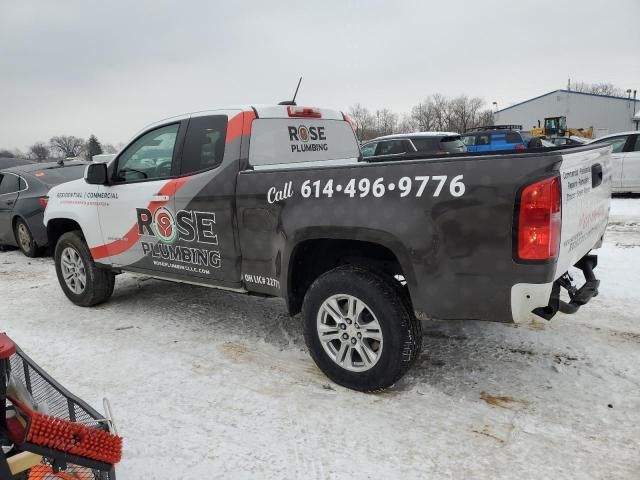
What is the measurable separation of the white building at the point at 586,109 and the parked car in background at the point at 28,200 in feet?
199

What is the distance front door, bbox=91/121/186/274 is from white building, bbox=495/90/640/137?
6193 cm

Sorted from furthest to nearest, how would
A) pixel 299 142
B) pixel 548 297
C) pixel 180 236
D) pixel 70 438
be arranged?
pixel 299 142, pixel 180 236, pixel 548 297, pixel 70 438

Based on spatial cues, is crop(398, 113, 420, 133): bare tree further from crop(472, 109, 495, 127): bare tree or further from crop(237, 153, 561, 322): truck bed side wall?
crop(237, 153, 561, 322): truck bed side wall

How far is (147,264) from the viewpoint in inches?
176

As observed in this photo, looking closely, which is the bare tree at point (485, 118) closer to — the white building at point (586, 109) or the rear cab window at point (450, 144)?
the white building at point (586, 109)

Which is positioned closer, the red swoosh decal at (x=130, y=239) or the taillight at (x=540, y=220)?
the taillight at (x=540, y=220)

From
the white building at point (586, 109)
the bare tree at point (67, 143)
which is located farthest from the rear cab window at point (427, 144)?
the bare tree at point (67, 143)

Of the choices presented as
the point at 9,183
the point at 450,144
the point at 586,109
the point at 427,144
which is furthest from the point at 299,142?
the point at 586,109

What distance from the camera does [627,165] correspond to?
10680 millimetres

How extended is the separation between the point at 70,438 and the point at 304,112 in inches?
131

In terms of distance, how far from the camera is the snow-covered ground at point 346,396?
2500mm

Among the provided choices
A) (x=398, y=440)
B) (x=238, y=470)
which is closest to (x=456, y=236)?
(x=398, y=440)

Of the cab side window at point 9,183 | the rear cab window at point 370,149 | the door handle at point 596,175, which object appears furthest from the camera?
the rear cab window at point 370,149

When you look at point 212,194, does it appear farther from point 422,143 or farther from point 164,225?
point 422,143
